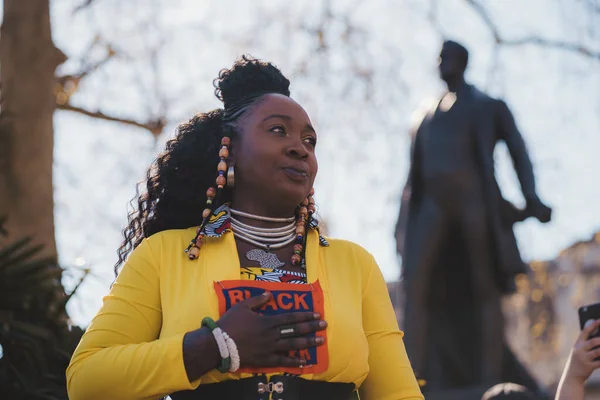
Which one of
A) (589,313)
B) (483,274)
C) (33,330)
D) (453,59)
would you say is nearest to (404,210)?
(483,274)

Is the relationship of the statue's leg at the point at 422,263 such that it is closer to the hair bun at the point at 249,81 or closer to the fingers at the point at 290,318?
the hair bun at the point at 249,81

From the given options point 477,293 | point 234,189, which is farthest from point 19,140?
point 234,189

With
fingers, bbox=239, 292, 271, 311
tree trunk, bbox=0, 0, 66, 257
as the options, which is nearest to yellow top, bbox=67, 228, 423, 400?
fingers, bbox=239, 292, 271, 311

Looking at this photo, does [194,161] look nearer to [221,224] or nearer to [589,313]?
[221,224]

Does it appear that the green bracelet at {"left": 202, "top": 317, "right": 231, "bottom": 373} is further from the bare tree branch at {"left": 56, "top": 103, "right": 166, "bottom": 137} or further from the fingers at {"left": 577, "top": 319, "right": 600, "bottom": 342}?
the bare tree branch at {"left": 56, "top": 103, "right": 166, "bottom": 137}

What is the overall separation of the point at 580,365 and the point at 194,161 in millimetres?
1427

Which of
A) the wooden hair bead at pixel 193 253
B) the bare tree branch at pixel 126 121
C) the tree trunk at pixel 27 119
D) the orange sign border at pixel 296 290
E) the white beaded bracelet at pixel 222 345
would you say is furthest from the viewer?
the bare tree branch at pixel 126 121

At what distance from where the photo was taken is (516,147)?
293 inches

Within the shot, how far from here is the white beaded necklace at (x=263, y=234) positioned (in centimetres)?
283

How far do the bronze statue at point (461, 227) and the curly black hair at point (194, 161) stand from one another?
4623 mm

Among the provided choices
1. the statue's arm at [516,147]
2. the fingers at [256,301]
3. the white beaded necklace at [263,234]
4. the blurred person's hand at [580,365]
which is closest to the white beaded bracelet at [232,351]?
the fingers at [256,301]

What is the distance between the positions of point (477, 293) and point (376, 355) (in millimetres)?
5220

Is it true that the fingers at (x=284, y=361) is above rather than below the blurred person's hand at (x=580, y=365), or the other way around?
above

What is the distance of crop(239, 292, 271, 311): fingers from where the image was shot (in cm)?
249
